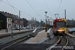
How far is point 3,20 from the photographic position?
5938 cm

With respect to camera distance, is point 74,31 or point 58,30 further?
point 74,31

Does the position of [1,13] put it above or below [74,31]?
above

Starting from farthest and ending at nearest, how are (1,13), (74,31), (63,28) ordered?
(1,13) < (74,31) < (63,28)

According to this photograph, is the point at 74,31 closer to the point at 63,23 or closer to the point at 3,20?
the point at 63,23

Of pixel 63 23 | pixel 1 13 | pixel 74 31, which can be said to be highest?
pixel 1 13

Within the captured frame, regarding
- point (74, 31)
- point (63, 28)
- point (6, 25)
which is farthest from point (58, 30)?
point (6, 25)

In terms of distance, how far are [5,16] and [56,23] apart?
41038mm

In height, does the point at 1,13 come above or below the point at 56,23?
above

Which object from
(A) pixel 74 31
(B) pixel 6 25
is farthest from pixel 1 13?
(A) pixel 74 31

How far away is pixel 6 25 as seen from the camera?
58.8 metres

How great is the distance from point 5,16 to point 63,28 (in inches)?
1661

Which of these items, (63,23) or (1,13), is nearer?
(63,23)

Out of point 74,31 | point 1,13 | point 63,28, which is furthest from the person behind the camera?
point 1,13

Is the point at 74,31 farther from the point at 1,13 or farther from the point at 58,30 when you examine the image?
the point at 1,13
